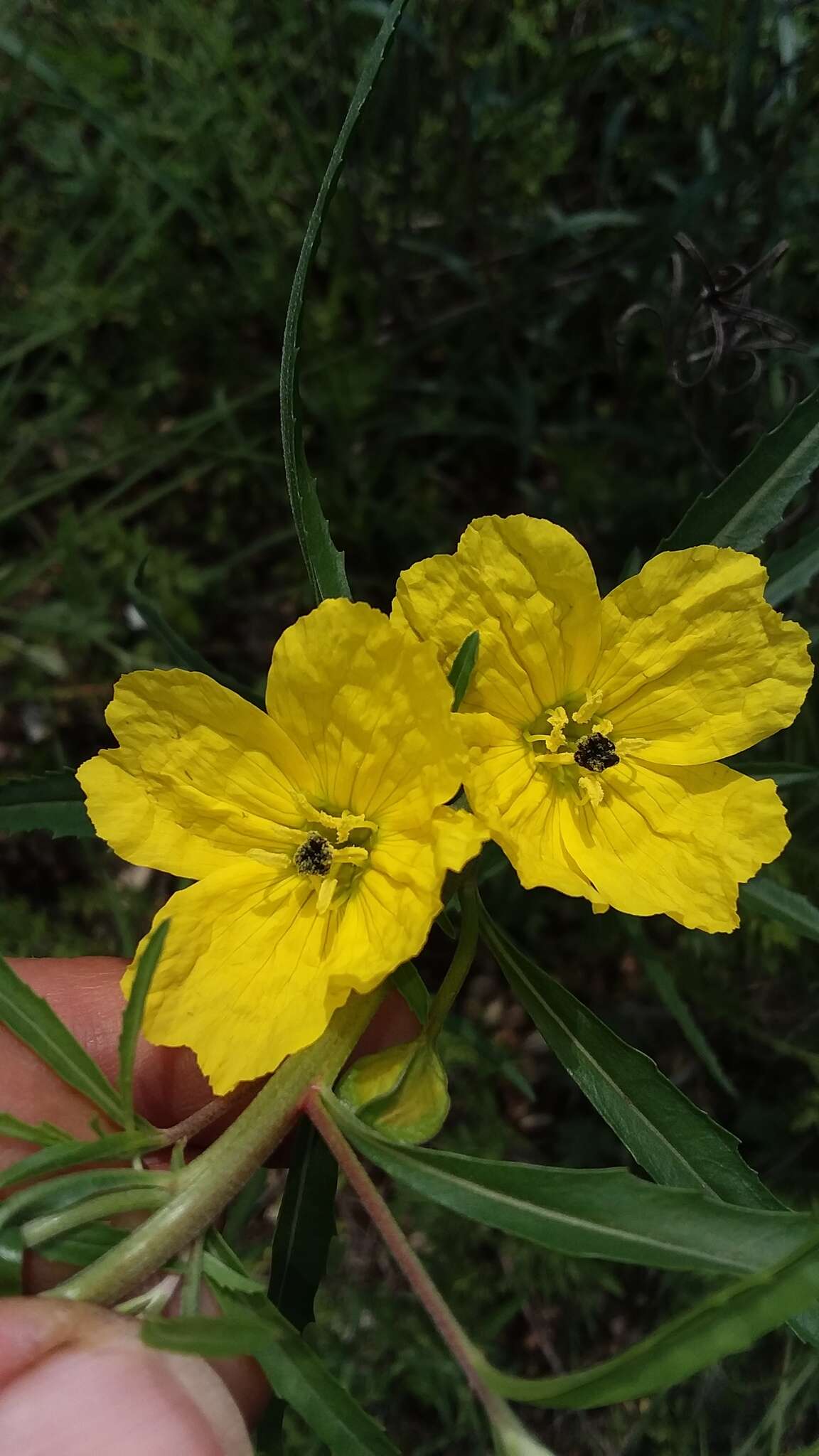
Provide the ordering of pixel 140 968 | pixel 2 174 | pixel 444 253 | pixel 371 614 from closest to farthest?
1. pixel 140 968
2. pixel 371 614
3. pixel 444 253
4. pixel 2 174

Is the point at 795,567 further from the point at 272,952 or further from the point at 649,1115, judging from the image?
the point at 272,952

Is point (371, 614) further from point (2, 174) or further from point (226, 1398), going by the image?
point (2, 174)

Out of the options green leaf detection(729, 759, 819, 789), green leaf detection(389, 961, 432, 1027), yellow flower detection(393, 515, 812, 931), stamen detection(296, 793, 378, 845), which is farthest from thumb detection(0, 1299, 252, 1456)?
green leaf detection(729, 759, 819, 789)

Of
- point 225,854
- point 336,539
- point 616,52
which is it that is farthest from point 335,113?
point 225,854

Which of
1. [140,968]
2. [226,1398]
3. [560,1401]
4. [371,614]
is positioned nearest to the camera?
[560,1401]

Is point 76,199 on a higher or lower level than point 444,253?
higher

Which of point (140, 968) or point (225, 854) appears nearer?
point (140, 968)

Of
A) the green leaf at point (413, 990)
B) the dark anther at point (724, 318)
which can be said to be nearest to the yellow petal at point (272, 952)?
the green leaf at point (413, 990)

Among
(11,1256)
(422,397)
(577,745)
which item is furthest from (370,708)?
(422,397)
